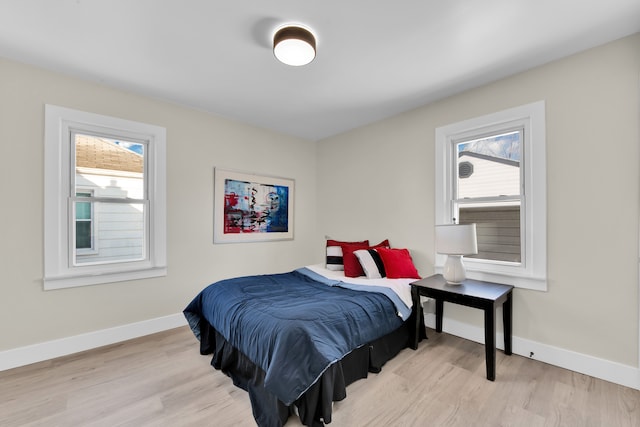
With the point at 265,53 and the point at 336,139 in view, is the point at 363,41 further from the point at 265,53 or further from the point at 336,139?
the point at 336,139

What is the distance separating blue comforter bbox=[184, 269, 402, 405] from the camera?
155 cm

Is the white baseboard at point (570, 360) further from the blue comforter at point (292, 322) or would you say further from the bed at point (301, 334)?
the blue comforter at point (292, 322)

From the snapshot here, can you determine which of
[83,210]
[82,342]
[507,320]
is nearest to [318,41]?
[83,210]

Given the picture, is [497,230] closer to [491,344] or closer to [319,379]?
[491,344]

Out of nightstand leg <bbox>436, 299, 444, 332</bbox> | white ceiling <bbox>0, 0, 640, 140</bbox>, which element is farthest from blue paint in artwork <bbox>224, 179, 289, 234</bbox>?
nightstand leg <bbox>436, 299, 444, 332</bbox>

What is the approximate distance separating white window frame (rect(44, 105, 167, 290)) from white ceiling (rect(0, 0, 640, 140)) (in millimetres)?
390

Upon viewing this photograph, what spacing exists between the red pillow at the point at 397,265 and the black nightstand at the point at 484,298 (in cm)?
26

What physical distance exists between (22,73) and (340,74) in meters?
2.69

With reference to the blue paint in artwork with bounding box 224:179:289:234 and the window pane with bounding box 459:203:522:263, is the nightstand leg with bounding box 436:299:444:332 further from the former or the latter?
the blue paint in artwork with bounding box 224:179:289:234

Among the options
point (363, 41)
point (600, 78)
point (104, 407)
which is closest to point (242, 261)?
point (104, 407)

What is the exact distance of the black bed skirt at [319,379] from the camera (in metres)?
1.61

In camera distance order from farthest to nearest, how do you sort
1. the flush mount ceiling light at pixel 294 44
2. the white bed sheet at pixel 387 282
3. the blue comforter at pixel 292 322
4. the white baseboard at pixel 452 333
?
1. the white bed sheet at pixel 387 282
2. the white baseboard at pixel 452 333
3. the flush mount ceiling light at pixel 294 44
4. the blue comforter at pixel 292 322

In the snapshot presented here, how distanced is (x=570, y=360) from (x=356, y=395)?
175 centimetres

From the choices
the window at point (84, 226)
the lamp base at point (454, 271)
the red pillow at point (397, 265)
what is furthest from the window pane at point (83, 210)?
the lamp base at point (454, 271)
